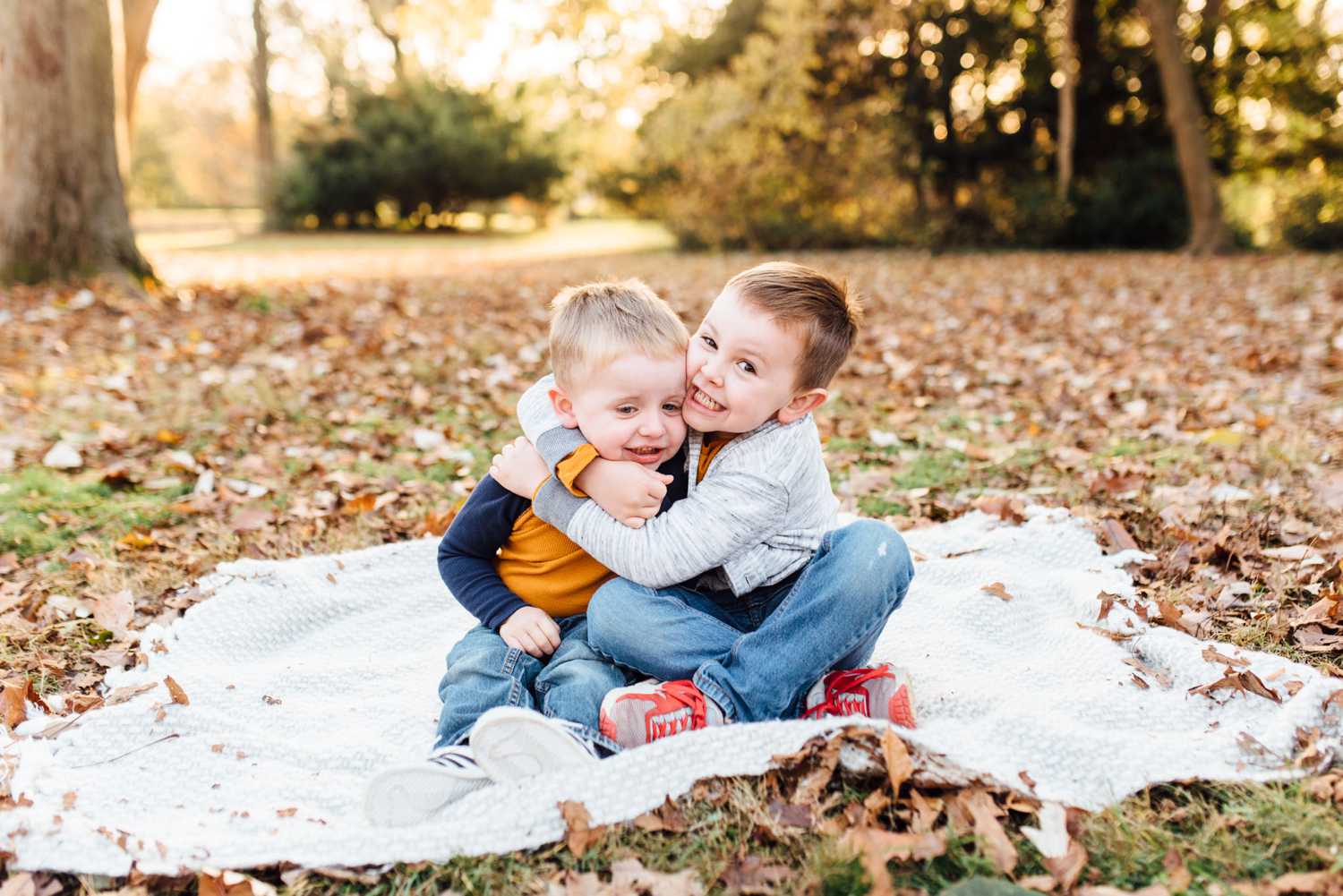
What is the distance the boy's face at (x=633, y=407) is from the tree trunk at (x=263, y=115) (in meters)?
24.1

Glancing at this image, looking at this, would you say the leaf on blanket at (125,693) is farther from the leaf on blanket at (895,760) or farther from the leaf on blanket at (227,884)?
the leaf on blanket at (895,760)

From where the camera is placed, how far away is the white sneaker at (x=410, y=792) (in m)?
2.25

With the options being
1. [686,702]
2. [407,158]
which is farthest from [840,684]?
[407,158]

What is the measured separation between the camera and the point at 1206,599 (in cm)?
321

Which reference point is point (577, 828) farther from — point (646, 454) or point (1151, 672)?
point (1151, 672)

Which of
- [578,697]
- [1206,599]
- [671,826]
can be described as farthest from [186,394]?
[1206,599]

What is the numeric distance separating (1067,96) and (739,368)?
1546 cm

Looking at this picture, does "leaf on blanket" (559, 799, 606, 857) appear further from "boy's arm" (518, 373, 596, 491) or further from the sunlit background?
the sunlit background

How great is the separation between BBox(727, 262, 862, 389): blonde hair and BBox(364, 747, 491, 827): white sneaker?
1.25m

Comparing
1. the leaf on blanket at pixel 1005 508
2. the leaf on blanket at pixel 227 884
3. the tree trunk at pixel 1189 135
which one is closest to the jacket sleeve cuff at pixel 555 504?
the leaf on blanket at pixel 227 884

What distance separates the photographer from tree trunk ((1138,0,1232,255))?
14.1 meters

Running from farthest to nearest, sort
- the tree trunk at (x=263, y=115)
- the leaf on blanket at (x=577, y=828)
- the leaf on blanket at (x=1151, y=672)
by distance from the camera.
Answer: the tree trunk at (x=263, y=115), the leaf on blanket at (x=1151, y=672), the leaf on blanket at (x=577, y=828)

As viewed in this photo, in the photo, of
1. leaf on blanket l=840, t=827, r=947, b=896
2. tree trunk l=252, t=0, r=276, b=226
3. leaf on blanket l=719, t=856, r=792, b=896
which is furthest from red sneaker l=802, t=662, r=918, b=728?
tree trunk l=252, t=0, r=276, b=226

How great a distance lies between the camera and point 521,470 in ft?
8.66
